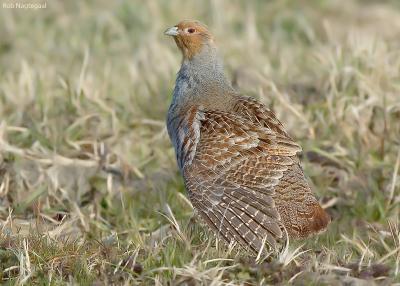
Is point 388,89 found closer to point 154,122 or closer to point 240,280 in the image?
point 154,122

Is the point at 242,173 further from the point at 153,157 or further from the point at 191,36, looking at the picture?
the point at 153,157

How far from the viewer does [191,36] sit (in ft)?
19.0

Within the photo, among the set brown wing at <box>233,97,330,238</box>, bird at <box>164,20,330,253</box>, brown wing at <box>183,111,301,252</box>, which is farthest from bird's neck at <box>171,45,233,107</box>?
brown wing at <box>233,97,330,238</box>

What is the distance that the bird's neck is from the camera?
Answer: 5.55 metres

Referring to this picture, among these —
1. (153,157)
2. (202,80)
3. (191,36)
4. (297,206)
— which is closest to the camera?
(297,206)

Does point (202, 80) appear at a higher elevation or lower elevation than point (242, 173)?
higher

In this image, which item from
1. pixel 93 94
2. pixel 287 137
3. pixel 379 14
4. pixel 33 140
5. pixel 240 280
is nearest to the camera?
pixel 240 280

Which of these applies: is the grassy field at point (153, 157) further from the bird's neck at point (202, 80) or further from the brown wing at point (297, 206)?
the bird's neck at point (202, 80)

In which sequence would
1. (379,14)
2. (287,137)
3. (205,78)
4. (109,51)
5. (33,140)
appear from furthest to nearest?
(379,14), (109,51), (33,140), (205,78), (287,137)

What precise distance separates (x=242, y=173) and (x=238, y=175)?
0.02m

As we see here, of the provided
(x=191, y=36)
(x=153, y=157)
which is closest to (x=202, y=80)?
(x=191, y=36)

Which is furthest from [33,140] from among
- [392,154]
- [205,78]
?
[392,154]

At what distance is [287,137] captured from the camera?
5172mm

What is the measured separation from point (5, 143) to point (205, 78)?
1377mm
